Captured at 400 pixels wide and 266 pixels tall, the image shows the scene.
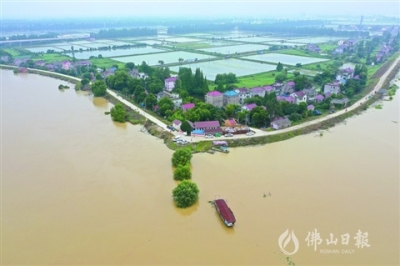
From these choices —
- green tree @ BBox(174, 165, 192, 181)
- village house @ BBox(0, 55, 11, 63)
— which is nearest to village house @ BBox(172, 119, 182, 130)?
green tree @ BBox(174, 165, 192, 181)

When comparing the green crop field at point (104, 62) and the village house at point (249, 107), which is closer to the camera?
the village house at point (249, 107)

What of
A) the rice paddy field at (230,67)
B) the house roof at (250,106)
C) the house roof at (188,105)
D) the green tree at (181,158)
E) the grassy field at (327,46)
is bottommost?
the grassy field at (327,46)

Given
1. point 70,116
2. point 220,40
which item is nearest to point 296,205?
point 70,116

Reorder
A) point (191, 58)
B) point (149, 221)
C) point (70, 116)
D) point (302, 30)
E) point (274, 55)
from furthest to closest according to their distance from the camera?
point (302, 30) → point (274, 55) → point (191, 58) → point (70, 116) → point (149, 221)

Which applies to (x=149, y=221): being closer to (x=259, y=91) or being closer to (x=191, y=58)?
(x=259, y=91)

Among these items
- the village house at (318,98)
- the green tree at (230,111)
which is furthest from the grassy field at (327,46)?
the green tree at (230,111)

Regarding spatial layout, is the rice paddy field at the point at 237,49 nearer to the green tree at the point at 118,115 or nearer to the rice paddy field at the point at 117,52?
the rice paddy field at the point at 117,52

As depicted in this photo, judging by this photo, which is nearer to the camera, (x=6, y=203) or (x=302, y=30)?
(x=6, y=203)

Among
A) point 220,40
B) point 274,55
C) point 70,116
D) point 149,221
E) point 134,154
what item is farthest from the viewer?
point 220,40
